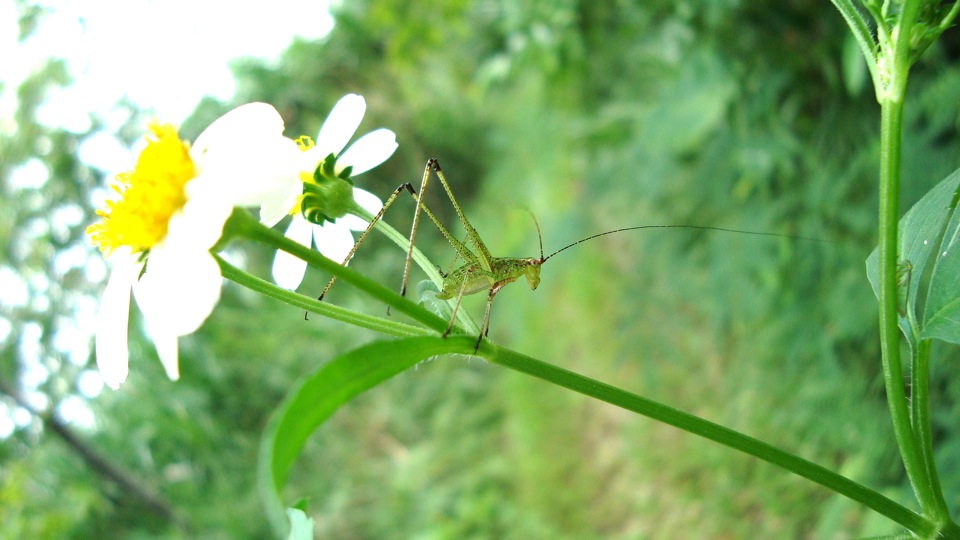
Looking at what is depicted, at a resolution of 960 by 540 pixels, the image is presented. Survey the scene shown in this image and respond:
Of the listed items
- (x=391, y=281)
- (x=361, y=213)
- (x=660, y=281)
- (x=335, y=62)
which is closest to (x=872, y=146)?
(x=660, y=281)

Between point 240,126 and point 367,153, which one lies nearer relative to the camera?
point 240,126

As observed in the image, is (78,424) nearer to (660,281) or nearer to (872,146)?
(660,281)

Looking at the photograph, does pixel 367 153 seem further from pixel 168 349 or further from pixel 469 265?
pixel 168 349

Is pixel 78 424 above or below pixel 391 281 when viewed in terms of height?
below

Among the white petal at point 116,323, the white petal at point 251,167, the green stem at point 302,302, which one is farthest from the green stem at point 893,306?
the white petal at point 116,323

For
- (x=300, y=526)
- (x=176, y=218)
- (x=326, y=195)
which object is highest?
(x=326, y=195)

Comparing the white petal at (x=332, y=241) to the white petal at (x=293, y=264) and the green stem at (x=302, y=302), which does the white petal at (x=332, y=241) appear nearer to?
the white petal at (x=293, y=264)

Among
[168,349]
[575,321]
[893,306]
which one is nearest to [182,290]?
[168,349]
